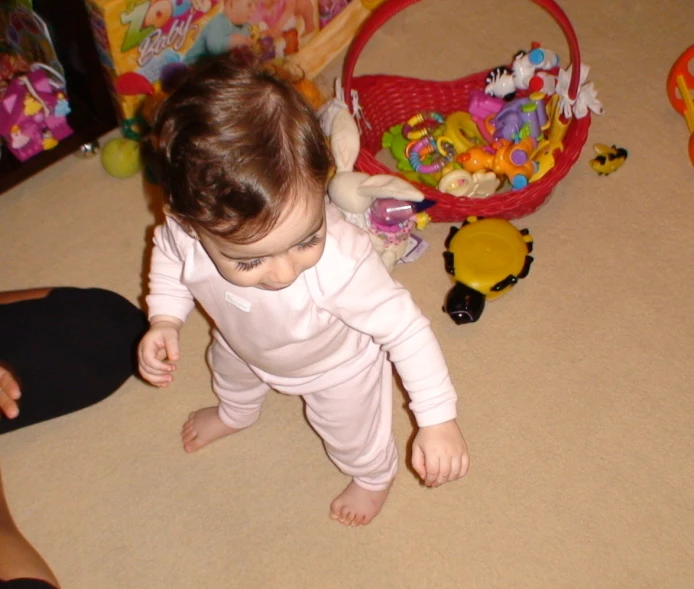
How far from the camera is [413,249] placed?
4.72ft

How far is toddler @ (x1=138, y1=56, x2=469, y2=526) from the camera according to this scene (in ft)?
2.34

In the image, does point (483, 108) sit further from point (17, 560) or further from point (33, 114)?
point (17, 560)

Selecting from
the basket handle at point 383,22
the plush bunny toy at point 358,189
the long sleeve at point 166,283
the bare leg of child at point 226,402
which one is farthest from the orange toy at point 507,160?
the long sleeve at point 166,283

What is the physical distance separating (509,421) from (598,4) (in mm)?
1087

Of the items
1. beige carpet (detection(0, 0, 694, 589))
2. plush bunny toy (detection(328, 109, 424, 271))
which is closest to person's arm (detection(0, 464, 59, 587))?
beige carpet (detection(0, 0, 694, 589))

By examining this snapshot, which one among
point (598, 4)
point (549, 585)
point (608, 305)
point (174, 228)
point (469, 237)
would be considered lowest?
point (549, 585)

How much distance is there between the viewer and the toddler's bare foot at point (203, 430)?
1267mm

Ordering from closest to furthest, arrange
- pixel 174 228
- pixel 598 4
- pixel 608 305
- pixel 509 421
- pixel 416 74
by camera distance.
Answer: pixel 174 228
pixel 509 421
pixel 608 305
pixel 416 74
pixel 598 4

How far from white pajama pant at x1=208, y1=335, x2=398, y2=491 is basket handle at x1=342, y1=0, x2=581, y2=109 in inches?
22.2

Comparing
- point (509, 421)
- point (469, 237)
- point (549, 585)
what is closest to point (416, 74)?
point (469, 237)

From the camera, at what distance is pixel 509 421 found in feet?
4.26

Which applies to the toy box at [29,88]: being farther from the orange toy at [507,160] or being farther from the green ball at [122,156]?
the orange toy at [507,160]

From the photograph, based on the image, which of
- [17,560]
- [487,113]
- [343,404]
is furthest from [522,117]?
[17,560]

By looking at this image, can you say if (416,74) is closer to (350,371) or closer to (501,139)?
(501,139)
